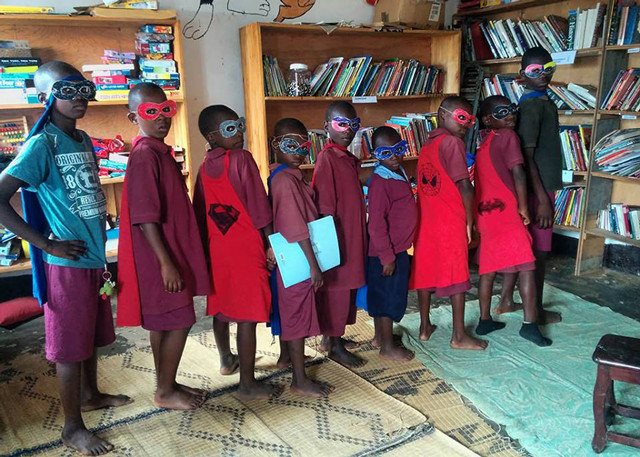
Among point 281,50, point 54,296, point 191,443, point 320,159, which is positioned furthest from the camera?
point 281,50

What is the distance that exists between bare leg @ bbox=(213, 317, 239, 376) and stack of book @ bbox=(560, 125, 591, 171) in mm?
2992

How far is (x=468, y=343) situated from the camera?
2.82 m

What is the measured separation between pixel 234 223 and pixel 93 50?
7.44 feet

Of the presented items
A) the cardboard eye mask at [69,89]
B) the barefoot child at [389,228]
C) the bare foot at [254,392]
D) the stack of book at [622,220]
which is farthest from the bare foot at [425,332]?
the cardboard eye mask at [69,89]

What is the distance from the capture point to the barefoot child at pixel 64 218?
1.80 meters

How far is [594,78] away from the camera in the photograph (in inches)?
166

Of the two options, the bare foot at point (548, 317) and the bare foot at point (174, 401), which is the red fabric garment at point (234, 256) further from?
the bare foot at point (548, 317)

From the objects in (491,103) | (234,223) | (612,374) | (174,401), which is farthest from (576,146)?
(174,401)

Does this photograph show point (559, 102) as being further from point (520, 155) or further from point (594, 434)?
point (594, 434)

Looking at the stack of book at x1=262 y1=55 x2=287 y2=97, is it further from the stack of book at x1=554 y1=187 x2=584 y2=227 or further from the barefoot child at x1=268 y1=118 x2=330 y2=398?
the stack of book at x1=554 y1=187 x2=584 y2=227

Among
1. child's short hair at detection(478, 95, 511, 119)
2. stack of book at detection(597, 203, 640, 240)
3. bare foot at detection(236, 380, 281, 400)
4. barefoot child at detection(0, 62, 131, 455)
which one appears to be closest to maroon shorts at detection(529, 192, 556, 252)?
child's short hair at detection(478, 95, 511, 119)

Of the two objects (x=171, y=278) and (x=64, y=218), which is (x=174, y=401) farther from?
(x=64, y=218)

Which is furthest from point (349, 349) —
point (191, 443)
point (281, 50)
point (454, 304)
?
point (281, 50)

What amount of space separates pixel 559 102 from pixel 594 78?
1.13ft
